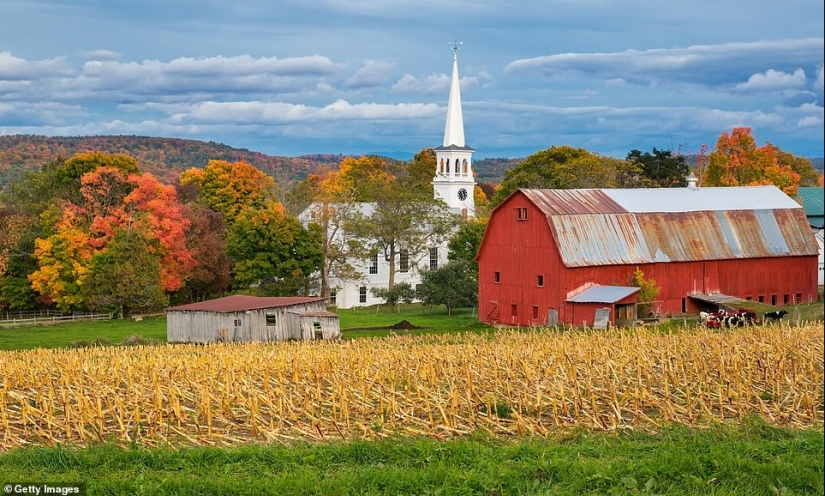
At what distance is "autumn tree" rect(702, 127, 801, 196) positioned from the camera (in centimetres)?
7475

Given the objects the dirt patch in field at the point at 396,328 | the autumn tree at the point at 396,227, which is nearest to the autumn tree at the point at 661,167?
the autumn tree at the point at 396,227

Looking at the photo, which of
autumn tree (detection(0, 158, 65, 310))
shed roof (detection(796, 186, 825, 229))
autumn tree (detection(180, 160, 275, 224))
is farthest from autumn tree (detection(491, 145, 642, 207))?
autumn tree (detection(0, 158, 65, 310))

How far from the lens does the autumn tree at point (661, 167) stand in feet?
269

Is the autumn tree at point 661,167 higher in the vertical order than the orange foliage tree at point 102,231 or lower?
higher

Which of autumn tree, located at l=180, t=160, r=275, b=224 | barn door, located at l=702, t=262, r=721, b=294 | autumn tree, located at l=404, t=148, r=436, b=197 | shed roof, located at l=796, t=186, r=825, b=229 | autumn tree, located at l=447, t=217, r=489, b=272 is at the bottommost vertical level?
barn door, located at l=702, t=262, r=721, b=294

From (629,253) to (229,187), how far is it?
3956 centimetres

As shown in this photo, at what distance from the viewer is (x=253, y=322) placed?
44906mm

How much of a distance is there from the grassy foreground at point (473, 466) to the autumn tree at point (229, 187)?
6493 cm

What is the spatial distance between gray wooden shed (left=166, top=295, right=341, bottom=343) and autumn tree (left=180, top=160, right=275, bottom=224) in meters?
34.7

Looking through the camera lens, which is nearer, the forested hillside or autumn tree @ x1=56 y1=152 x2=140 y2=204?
autumn tree @ x1=56 y1=152 x2=140 y2=204

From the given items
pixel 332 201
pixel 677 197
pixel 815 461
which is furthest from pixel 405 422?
pixel 332 201

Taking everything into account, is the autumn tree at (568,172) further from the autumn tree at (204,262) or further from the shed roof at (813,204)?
the autumn tree at (204,262)

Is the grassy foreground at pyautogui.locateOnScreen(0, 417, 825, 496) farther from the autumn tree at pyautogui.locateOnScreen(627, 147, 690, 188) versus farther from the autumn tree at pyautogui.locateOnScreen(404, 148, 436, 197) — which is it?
the autumn tree at pyautogui.locateOnScreen(404, 148, 436, 197)

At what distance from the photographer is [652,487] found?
1393cm
